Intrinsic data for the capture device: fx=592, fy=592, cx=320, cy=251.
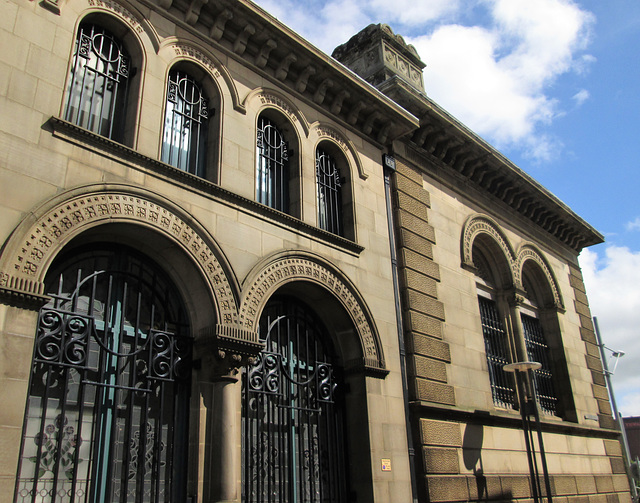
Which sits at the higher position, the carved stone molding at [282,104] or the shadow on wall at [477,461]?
the carved stone molding at [282,104]

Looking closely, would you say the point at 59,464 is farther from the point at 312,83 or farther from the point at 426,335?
the point at 312,83

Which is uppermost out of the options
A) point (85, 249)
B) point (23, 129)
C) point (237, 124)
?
point (237, 124)

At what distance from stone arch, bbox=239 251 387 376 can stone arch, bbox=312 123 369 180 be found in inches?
113

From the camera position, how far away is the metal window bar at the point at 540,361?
16828 mm

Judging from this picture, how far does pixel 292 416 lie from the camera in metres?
10.2

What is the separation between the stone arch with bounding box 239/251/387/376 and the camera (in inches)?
375

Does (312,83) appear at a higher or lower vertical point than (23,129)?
higher

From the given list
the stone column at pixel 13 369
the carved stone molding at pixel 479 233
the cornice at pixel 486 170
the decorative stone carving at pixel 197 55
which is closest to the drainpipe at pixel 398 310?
the cornice at pixel 486 170

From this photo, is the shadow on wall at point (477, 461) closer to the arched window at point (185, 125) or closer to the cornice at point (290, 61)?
the cornice at point (290, 61)

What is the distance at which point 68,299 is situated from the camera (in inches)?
307

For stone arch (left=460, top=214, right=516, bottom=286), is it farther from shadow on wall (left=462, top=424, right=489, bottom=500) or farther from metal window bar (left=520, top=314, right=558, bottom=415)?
shadow on wall (left=462, top=424, right=489, bottom=500)

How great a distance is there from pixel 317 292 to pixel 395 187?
13.3 ft

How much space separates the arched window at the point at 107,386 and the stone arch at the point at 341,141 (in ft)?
16.6

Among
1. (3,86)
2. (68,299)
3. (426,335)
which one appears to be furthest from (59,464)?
(426,335)
